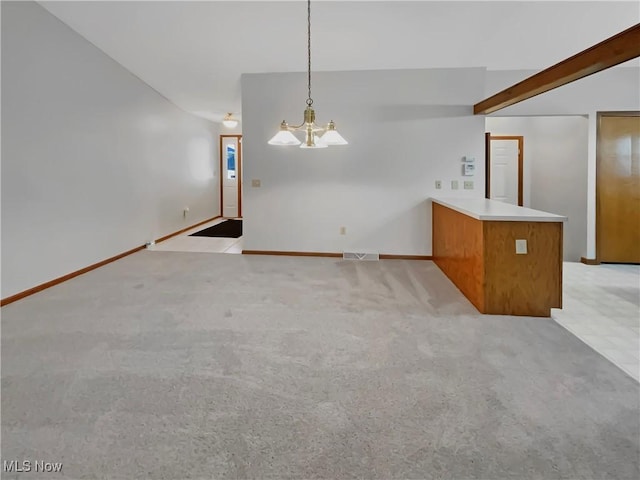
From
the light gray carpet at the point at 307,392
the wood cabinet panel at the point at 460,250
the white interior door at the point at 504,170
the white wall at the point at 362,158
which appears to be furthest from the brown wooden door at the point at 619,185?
the light gray carpet at the point at 307,392

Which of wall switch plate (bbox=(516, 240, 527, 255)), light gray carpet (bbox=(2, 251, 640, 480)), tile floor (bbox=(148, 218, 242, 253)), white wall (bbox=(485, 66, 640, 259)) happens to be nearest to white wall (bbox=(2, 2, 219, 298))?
tile floor (bbox=(148, 218, 242, 253))

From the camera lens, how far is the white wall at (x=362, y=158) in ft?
17.4

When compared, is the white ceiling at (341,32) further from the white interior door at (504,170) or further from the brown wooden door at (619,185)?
the white interior door at (504,170)

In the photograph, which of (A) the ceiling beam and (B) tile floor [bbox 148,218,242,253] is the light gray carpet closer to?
(A) the ceiling beam

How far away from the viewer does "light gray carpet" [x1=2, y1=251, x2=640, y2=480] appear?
1579 millimetres

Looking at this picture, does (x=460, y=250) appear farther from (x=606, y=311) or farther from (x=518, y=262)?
(x=606, y=311)

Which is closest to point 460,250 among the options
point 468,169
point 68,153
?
point 468,169

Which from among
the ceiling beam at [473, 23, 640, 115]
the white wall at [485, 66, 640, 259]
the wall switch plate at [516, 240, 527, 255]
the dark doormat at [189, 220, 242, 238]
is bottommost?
the dark doormat at [189, 220, 242, 238]

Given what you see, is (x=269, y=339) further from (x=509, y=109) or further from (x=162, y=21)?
(x=509, y=109)

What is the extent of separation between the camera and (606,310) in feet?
11.4

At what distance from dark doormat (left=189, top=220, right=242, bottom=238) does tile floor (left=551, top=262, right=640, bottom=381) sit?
226 inches

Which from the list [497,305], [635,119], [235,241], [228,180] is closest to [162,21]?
[235,241]

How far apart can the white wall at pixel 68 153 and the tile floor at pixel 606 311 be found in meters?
4.95

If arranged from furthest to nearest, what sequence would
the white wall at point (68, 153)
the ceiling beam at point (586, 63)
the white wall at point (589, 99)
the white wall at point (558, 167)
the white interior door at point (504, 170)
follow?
the white interior door at point (504, 170)
the white wall at point (558, 167)
the white wall at point (589, 99)
the white wall at point (68, 153)
the ceiling beam at point (586, 63)
